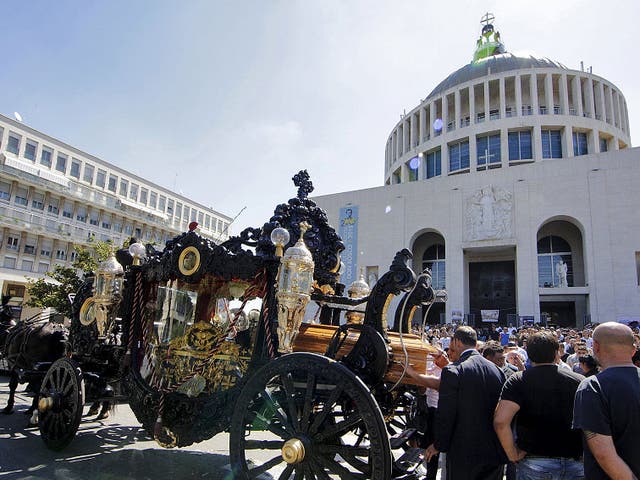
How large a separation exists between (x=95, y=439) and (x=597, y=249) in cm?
2983

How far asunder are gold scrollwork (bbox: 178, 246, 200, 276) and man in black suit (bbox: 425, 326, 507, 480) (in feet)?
9.16

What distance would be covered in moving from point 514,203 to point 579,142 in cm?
1273

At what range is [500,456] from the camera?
2.89 m

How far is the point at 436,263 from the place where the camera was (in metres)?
33.7

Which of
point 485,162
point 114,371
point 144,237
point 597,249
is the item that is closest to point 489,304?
point 597,249

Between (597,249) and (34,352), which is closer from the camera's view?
(34,352)

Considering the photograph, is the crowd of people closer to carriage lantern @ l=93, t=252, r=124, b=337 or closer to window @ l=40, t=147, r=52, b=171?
carriage lantern @ l=93, t=252, r=124, b=337

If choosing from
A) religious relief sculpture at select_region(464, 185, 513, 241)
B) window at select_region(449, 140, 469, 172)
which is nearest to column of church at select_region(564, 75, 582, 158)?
window at select_region(449, 140, 469, 172)

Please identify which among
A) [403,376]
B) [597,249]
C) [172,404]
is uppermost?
[597,249]

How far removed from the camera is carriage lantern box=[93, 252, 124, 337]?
559 centimetres

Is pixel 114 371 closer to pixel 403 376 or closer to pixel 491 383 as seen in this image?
pixel 403 376

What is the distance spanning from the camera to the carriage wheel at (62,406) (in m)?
4.73

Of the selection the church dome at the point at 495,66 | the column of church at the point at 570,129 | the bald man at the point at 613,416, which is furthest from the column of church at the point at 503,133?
the bald man at the point at 613,416

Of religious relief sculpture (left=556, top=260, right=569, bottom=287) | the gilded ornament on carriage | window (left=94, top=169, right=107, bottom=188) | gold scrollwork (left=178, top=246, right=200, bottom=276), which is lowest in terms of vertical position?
the gilded ornament on carriage
